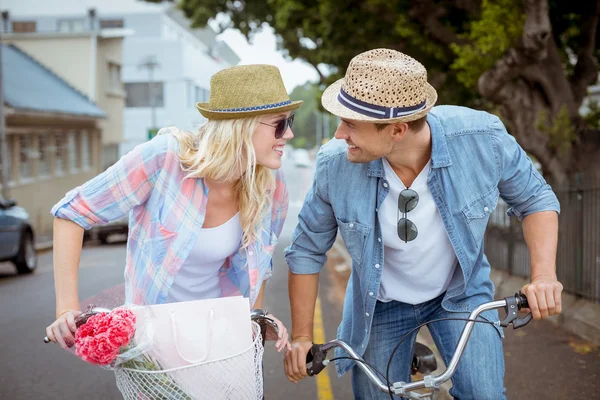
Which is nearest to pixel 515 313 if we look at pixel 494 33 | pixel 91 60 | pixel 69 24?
pixel 494 33

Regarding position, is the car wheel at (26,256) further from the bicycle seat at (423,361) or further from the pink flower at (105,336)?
the pink flower at (105,336)

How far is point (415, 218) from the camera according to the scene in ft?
10.9

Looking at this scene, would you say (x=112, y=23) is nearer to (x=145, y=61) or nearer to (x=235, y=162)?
(x=145, y=61)

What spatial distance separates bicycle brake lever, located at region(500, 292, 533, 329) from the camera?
2.94 metres

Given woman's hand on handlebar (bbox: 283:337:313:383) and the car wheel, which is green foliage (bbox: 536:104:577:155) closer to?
woman's hand on handlebar (bbox: 283:337:313:383)

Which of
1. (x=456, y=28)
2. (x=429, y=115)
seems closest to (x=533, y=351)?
(x=429, y=115)

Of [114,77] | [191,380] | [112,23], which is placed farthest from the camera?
[112,23]

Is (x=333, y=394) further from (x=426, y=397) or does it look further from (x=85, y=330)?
(x=85, y=330)

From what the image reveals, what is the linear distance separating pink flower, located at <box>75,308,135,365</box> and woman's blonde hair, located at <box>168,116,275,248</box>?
0.85 m

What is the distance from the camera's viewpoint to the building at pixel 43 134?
94.9 ft

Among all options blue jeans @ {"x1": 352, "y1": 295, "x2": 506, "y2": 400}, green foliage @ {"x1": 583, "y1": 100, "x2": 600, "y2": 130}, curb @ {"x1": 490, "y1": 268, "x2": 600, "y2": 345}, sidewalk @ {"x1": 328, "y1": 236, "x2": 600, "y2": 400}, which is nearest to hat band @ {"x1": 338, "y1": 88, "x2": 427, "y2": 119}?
blue jeans @ {"x1": 352, "y1": 295, "x2": 506, "y2": 400}

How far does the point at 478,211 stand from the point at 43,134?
30902 millimetres

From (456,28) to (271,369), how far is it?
971 cm

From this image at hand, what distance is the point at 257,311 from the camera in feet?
9.70
